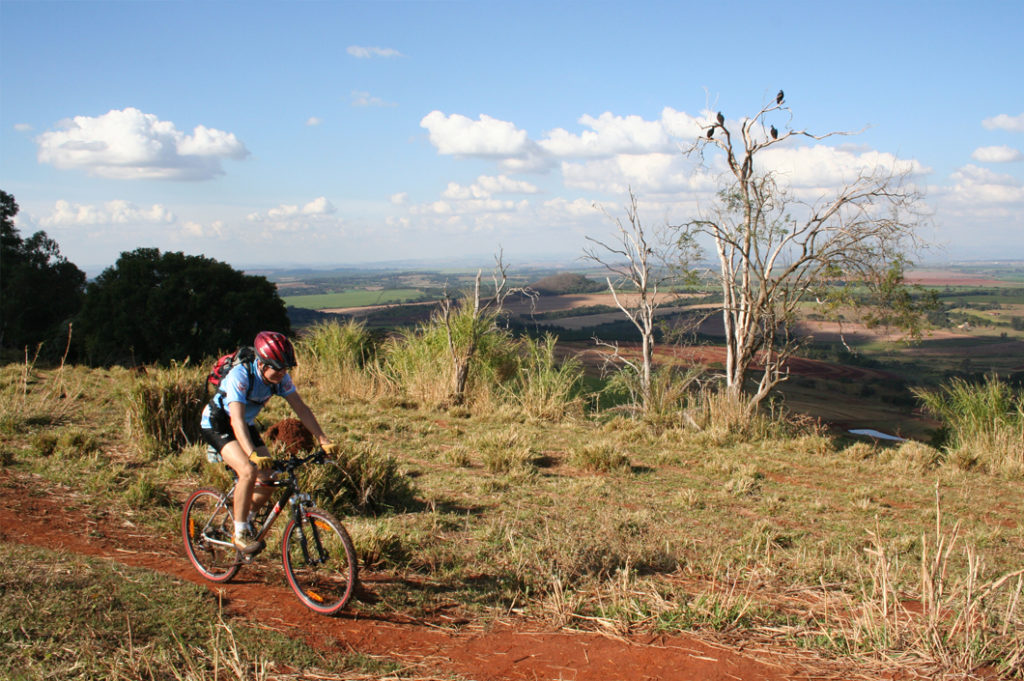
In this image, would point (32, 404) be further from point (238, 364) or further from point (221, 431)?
point (238, 364)

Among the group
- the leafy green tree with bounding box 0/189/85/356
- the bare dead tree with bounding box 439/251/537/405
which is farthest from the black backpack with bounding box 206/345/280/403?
the leafy green tree with bounding box 0/189/85/356

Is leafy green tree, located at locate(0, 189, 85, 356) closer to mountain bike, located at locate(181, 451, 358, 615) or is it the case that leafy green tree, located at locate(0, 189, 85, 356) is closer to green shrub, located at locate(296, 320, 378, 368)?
green shrub, located at locate(296, 320, 378, 368)

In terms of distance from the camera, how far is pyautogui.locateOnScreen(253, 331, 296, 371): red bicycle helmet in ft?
12.7

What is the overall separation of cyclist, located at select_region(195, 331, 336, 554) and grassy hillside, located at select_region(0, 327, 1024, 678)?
58 cm

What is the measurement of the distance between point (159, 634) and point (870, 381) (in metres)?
35.1

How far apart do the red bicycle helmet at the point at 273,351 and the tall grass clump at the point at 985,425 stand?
8666mm

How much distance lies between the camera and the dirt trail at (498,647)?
3289mm

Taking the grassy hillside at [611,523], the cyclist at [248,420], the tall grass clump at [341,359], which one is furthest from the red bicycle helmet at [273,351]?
the tall grass clump at [341,359]

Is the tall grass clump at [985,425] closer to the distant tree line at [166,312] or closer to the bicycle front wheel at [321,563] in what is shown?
the bicycle front wheel at [321,563]

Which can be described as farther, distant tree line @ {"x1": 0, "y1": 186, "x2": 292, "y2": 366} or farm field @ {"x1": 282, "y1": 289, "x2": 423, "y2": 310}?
farm field @ {"x1": 282, "y1": 289, "x2": 423, "y2": 310}

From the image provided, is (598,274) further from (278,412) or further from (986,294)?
(986,294)

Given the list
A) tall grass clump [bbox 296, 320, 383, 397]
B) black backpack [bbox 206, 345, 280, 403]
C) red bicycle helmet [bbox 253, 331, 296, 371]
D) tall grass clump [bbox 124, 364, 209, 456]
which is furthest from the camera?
tall grass clump [bbox 296, 320, 383, 397]

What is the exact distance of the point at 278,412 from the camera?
10094mm

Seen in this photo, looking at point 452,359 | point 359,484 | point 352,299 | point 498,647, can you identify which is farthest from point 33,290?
point 352,299
